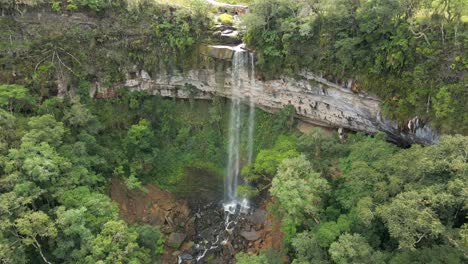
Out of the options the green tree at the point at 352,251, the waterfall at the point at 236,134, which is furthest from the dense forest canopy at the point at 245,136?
the waterfall at the point at 236,134

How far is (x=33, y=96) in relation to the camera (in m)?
22.6

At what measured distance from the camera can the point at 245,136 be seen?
25.5 m

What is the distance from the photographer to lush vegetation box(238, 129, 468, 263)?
41.2 ft

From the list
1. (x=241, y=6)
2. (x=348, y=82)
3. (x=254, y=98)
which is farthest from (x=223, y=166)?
(x=241, y=6)

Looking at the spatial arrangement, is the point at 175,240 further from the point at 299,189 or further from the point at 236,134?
the point at 299,189

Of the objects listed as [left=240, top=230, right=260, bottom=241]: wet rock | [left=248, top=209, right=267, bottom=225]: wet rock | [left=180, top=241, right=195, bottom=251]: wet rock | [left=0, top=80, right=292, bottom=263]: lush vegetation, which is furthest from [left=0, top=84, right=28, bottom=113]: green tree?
[left=248, top=209, right=267, bottom=225]: wet rock

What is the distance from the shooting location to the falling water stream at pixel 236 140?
76.4 feet

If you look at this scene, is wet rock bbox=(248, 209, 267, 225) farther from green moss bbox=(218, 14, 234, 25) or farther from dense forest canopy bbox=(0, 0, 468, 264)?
green moss bbox=(218, 14, 234, 25)

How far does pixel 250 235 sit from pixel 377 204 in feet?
31.9

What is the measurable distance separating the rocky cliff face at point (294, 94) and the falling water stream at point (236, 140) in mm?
217

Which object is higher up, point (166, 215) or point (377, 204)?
point (377, 204)

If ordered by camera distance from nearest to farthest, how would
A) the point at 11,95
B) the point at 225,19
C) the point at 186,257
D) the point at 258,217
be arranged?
1. the point at 11,95
2. the point at 186,257
3. the point at 258,217
4. the point at 225,19

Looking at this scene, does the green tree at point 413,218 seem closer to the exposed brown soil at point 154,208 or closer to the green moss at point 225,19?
the exposed brown soil at point 154,208

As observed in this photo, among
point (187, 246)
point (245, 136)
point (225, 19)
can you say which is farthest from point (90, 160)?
point (225, 19)
